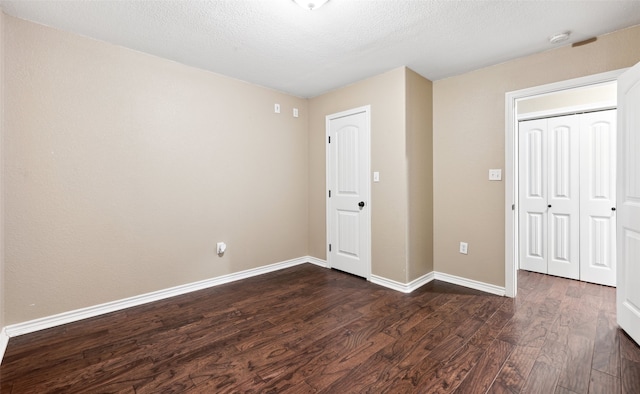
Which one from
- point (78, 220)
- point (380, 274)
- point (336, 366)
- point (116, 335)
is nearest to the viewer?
point (336, 366)

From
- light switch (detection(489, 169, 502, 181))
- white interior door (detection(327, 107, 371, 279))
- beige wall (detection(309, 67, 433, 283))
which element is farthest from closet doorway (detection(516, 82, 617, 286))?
white interior door (detection(327, 107, 371, 279))

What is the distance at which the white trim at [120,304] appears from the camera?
7.36ft

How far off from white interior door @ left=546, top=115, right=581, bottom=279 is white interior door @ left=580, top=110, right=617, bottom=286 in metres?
0.05

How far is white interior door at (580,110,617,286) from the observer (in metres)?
3.21

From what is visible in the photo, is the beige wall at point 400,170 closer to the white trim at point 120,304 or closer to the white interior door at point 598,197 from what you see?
the white trim at point 120,304

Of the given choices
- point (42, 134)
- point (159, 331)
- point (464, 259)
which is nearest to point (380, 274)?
point (464, 259)

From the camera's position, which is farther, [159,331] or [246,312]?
[246,312]

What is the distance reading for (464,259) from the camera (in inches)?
129

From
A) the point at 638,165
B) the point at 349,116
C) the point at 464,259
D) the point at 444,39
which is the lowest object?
the point at 464,259

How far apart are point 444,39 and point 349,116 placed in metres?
1.39

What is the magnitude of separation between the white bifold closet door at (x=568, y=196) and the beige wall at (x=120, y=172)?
3378 mm

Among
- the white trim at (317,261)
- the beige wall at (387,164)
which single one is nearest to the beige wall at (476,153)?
the beige wall at (387,164)

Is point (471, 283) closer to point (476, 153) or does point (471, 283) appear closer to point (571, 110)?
point (476, 153)

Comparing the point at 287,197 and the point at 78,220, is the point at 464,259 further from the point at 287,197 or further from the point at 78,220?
the point at 78,220
